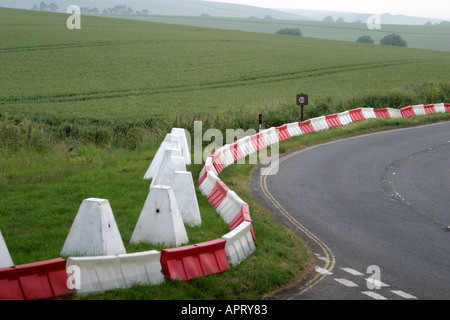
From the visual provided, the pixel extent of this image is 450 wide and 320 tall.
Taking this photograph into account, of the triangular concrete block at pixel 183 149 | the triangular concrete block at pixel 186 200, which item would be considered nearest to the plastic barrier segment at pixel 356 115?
the triangular concrete block at pixel 183 149

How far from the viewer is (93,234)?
838cm

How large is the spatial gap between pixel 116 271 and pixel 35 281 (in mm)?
973

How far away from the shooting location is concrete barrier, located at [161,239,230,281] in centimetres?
768

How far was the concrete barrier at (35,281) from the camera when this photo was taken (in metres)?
6.66

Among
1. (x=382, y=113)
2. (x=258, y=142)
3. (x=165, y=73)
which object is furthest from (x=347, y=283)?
(x=165, y=73)

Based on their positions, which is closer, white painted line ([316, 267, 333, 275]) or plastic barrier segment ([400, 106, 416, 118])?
white painted line ([316, 267, 333, 275])

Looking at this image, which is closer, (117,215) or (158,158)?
(117,215)

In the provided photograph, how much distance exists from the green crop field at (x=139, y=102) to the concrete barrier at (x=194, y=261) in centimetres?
20

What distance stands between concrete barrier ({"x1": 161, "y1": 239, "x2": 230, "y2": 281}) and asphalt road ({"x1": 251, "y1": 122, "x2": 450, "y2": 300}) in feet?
3.30

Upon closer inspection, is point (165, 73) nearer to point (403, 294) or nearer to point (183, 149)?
point (183, 149)

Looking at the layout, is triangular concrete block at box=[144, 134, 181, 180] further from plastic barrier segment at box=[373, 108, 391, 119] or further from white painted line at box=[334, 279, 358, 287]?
plastic barrier segment at box=[373, 108, 391, 119]

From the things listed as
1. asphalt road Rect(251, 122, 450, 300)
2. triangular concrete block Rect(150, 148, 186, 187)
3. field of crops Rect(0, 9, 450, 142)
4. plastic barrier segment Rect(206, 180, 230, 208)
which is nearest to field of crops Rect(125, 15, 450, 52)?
field of crops Rect(0, 9, 450, 142)

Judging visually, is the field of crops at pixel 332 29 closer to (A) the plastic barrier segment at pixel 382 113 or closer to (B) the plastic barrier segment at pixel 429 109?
(B) the plastic barrier segment at pixel 429 109

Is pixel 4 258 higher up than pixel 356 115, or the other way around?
pixel 356 115
